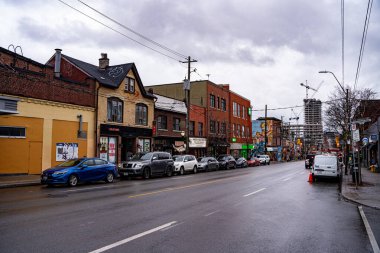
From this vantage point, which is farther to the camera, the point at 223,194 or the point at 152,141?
the point at 152,141

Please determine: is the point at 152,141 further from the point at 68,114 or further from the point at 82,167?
the point at 82,167

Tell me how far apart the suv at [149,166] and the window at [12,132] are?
22.5 ft

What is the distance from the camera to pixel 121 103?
103 ft

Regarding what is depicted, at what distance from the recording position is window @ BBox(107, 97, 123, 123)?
99.1ft

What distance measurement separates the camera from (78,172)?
18109 mm

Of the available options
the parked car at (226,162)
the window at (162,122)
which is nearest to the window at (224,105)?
the parked car at (226,162)

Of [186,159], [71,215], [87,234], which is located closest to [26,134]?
[186,159]

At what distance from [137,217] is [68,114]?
62.9 ft

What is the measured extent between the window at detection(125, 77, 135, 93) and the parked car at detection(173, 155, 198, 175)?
7.88m

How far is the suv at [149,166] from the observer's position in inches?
911

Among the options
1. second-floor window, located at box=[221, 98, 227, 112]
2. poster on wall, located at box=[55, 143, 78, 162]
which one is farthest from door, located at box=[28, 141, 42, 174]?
second-floor window, located at box=[221, 98, 227, 112]

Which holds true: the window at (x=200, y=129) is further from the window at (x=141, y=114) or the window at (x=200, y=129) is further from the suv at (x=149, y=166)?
the suv at (x=149, y=166)

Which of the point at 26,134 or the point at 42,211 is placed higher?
the point at 26,134

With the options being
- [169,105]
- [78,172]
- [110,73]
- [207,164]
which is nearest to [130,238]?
[78,172]
